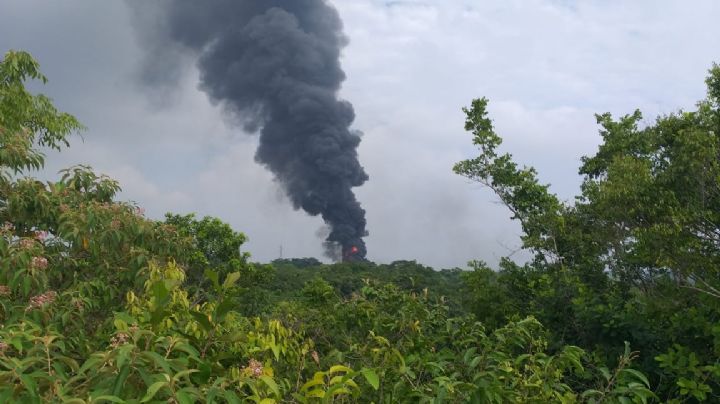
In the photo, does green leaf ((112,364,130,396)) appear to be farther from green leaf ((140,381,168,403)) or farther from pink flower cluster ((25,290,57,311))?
pink flower cluster ((25,290,57,311))

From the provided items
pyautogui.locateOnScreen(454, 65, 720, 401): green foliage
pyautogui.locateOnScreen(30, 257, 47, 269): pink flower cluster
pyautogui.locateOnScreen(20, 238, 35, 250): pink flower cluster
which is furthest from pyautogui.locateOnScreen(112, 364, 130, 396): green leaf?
pyautogui.locateOnScreen(454, 65, 720, 401): green foliage

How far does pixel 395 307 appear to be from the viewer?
7148 mm

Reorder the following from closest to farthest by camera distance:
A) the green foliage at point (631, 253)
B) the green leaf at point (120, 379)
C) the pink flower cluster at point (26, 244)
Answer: the green leaf at point (120, 379) → the pink flower cluster at point (26, 244) → the green foliage at point (631, 253)

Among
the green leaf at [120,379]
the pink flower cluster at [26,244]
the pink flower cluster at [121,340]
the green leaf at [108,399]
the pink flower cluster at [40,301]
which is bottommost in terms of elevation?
the green leaf at [108,399]

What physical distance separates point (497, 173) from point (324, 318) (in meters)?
8.79

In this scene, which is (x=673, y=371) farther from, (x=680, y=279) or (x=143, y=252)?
(x=143, y=252)

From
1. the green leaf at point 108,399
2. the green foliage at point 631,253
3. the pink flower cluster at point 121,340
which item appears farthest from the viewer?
the green foliage at point 631,253

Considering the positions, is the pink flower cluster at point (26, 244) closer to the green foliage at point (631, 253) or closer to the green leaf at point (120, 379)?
the green leaf at point (120, 379)

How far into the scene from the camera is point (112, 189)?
7.24 m

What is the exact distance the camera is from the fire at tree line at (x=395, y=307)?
8.25 ft

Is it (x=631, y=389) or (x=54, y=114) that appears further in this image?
(x=54, y=114)

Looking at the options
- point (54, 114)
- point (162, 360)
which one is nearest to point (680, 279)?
point (162, 360)

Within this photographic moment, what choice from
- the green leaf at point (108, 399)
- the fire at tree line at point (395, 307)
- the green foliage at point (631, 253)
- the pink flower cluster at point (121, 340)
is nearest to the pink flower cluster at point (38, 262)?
the fire at tree line at point (395, 307)

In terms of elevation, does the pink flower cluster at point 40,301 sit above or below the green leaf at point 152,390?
above
